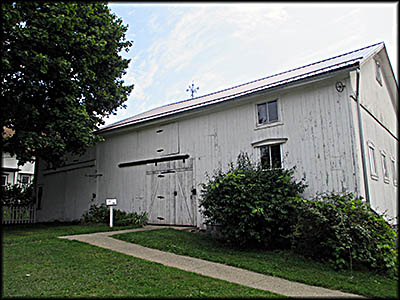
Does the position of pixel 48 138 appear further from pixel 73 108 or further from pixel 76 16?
pixel 76 16

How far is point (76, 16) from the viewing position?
1027cm

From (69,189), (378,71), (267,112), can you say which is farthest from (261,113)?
(69,189)

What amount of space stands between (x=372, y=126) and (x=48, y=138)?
10689 mm

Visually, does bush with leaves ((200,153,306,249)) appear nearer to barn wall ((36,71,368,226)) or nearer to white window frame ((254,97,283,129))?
barn wall ((36,71,368,226))

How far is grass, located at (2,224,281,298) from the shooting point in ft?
13.4

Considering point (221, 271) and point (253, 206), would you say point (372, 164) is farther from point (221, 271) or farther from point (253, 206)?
point (221, 271)

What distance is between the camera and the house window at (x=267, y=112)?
9.08 m

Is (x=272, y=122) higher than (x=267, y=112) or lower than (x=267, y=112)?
lower

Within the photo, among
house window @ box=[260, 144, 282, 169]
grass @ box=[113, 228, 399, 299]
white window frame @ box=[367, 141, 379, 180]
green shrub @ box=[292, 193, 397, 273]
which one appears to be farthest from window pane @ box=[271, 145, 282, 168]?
grass @ box=[113, 228, 399, 299]

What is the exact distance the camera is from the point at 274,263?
19.5ft

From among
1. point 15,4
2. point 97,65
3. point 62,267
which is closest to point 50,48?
point 15,4

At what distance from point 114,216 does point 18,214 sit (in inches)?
294

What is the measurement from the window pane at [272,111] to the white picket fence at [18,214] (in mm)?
14117

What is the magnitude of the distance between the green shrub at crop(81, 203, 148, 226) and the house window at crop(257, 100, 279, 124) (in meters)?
5.76
